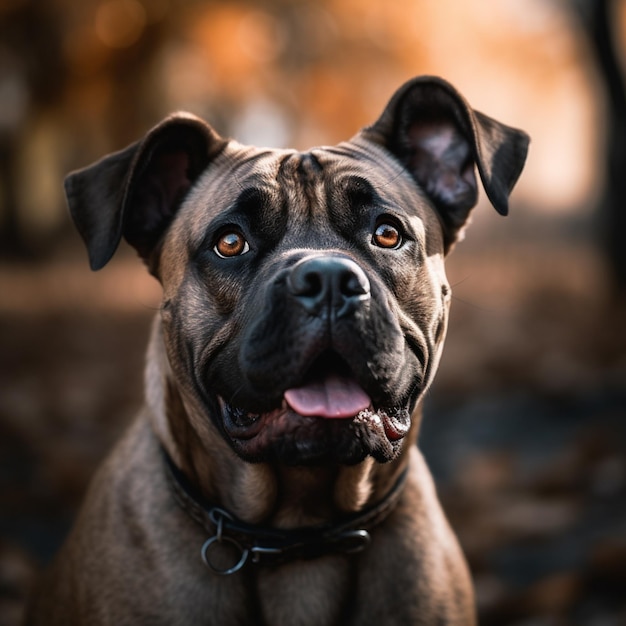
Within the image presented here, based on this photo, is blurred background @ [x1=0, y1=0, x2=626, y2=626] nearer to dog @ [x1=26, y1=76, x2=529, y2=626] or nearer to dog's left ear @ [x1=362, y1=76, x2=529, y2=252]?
dog @ [x1=26, y1=76, x2=529, y2=626]

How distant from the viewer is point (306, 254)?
99.3 inches

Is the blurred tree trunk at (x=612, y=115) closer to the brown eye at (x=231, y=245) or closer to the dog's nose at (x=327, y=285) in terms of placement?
the brown eye at (x=231, y=245)

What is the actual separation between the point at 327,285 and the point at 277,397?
1.22ft

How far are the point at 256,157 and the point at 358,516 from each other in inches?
53.2

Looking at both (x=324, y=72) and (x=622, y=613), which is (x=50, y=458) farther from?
(x=324, y=72)


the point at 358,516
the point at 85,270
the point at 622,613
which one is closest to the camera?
the point at 358,516

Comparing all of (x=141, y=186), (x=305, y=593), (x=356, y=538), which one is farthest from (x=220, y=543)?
(x=141, y=186)

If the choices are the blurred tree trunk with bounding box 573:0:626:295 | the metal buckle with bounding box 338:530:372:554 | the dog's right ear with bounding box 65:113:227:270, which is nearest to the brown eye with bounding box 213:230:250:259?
the dog's right ear with bounding box 65:113:227:270

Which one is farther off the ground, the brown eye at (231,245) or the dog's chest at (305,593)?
the brown eye at (231,245)

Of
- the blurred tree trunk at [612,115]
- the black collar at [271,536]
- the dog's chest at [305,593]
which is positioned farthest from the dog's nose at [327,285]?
the blurred tree trunk at [612,115]

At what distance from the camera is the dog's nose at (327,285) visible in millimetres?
2326

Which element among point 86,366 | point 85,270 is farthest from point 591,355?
point 85,270

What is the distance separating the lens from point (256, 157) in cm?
304

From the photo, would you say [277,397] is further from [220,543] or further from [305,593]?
[305,593]
